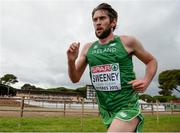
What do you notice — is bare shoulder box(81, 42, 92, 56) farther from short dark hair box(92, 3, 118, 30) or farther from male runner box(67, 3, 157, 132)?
short dark hair box(92, 3, 118, 30)

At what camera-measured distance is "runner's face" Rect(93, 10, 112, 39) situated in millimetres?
3797

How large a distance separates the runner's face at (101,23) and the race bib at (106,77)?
1.22 feet

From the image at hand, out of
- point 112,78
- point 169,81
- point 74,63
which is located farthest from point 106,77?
point 169,81

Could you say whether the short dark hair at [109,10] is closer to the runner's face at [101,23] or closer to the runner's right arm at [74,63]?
the runner's face at [101,23]

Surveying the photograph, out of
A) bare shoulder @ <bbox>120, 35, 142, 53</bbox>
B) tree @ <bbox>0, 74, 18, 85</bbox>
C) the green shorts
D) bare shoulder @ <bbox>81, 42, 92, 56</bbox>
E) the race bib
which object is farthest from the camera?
tree @ <bbox>0, 74, 18, 85</bbox>

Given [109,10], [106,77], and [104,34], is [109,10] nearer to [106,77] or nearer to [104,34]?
[104,34]

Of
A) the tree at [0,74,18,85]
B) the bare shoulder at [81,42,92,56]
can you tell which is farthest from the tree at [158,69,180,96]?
the bare shoulder at [81,42,92,56]

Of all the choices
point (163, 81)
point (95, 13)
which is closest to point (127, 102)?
point (95, 13)

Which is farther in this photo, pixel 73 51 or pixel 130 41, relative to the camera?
pixel 130 41

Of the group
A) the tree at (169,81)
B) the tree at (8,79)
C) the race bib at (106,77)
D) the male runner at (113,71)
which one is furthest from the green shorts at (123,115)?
the tree at (8,79)

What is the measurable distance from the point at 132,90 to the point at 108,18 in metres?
0.86

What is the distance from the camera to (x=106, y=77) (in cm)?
387

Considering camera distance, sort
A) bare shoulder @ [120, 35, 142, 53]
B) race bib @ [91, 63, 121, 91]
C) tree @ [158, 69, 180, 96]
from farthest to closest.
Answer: tree @ [158, 69, 180, 96]
bare shoulder @ [120, 35, 142, 53]
race bib @ [91, 63, 121, 91]

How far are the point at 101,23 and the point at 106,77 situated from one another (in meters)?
0.62
